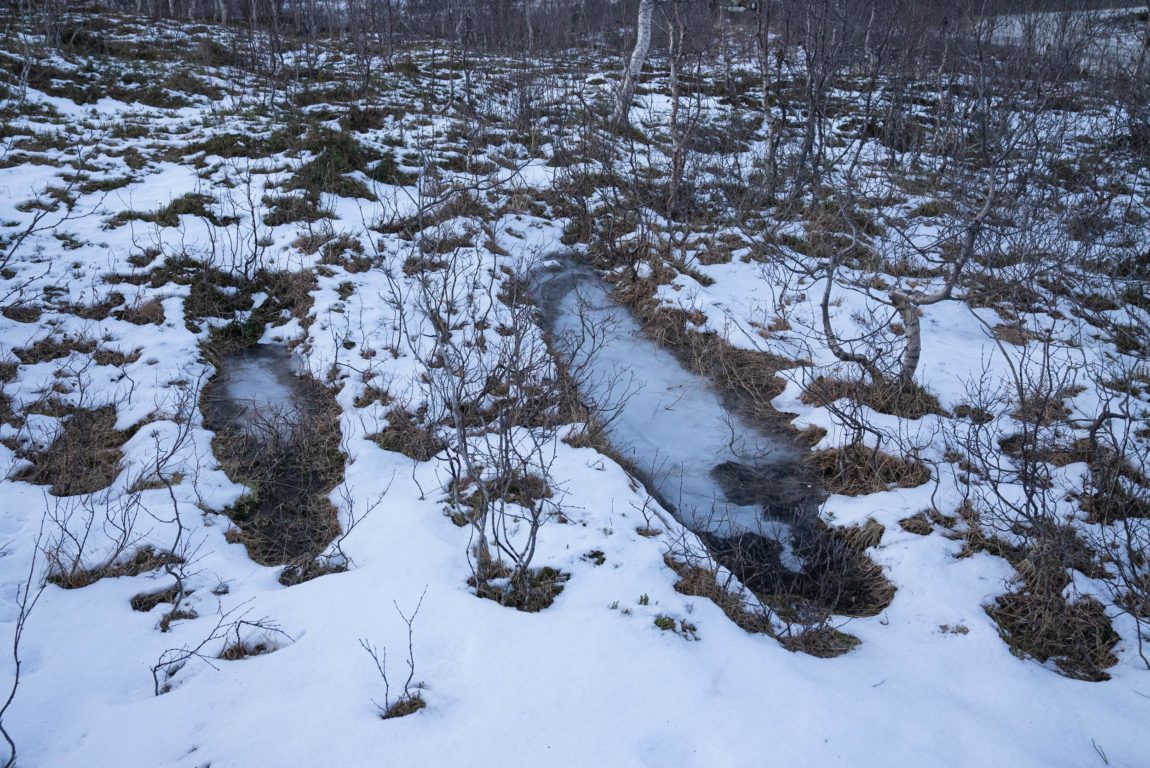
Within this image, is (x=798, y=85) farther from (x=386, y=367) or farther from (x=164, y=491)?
(x=164, y=491)

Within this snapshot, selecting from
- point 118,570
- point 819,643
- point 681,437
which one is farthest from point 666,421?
point 118,570

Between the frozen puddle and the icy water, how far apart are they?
2.63m

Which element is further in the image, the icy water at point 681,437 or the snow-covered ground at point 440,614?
the icy water at point 681,437

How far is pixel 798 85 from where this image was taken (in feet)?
39.0

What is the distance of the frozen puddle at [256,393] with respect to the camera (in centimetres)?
546

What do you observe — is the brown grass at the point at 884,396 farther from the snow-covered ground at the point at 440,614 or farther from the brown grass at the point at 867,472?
the brown grass at the point at 867,472

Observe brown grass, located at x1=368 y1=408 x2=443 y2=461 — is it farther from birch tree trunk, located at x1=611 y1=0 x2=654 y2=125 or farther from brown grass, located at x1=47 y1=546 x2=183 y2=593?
birch tree trunk, located at x1=611 y1=0 x2=654 y2=125

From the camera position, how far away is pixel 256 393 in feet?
19.6

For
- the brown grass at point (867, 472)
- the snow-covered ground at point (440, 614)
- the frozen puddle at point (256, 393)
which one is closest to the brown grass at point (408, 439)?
the snow-covered ground at point (440, 614)

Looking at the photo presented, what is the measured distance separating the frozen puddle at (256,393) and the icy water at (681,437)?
263 cm

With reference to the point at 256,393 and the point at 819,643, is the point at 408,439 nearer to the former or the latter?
the point at 256,393

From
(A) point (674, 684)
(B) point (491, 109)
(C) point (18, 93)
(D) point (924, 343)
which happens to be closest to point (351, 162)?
(B) point (491, 109)

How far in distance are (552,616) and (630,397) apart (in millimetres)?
3135

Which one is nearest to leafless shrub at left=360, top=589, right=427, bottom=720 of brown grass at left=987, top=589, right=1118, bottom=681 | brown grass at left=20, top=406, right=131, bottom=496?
brown grass at left=20, top=406, right=131, bottom=496
